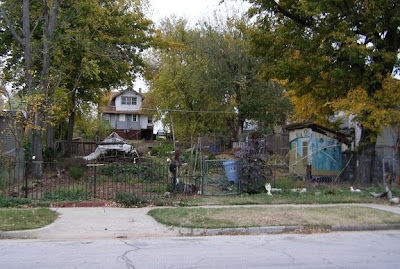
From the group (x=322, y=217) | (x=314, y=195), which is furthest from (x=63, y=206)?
(x=314, y=195)

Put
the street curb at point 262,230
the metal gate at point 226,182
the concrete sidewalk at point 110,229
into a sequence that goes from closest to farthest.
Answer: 1. the concrete sidewalk at point 110,229
2. the street curb at point 262,230
3. the metal gate at point 226,182

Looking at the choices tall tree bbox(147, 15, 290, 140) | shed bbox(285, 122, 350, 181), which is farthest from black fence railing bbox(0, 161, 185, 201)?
tall tree bbox(147, 15, 290, 140)

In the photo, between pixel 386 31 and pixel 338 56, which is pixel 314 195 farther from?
pixel 386 31

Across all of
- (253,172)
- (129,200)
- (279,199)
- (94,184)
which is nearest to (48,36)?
(94,184)

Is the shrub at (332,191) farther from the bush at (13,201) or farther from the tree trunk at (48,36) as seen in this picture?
the tree trunk at (48,36)

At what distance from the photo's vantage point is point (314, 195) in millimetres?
15344

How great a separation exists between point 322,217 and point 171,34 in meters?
33.4

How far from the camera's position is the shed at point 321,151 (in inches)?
842

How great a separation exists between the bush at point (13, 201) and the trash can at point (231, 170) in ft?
23.3

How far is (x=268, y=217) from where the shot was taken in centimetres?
1116

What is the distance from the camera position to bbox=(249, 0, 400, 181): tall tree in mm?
16156

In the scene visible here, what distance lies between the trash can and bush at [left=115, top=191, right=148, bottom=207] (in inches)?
153

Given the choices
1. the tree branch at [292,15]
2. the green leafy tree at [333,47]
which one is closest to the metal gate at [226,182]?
the green leafy tree at [333,47]

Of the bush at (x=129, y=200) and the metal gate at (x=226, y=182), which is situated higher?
the metal gate at (x=226, y=182)
